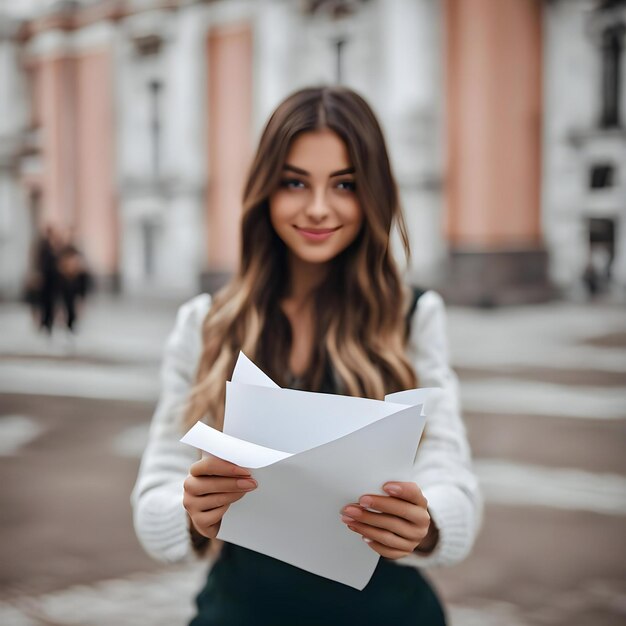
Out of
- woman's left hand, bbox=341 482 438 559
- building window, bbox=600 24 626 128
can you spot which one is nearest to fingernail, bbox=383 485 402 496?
woman's left hand, bbox=341 482 438 559

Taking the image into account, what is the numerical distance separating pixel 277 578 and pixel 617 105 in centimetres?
352

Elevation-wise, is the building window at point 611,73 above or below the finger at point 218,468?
above

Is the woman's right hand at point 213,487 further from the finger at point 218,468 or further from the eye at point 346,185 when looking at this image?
the eye at point 346,185

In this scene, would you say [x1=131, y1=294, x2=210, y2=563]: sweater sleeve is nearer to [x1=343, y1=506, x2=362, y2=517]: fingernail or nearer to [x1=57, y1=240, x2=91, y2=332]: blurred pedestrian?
[x1=343, y1=506, x2=362, y2=517]: fingernail

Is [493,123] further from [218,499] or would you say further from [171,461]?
[218,499]

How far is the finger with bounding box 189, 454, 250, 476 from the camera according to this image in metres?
0.71

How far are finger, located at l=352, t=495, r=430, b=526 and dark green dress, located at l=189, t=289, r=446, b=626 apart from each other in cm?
24

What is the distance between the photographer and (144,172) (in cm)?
601

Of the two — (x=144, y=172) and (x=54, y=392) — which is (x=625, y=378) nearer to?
(x=54, y=392)

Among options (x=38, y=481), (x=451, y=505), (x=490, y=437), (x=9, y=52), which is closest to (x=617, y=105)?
(x=490, y=437)

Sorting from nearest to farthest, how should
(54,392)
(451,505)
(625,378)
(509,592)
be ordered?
(451,505)
(509,592)
(625,378)
(54,392)

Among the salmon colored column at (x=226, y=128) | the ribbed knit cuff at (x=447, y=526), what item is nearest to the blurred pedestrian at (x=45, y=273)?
the salmon colored column at (x=226, y=128)

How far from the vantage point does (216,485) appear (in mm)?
729

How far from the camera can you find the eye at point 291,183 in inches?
38.2
